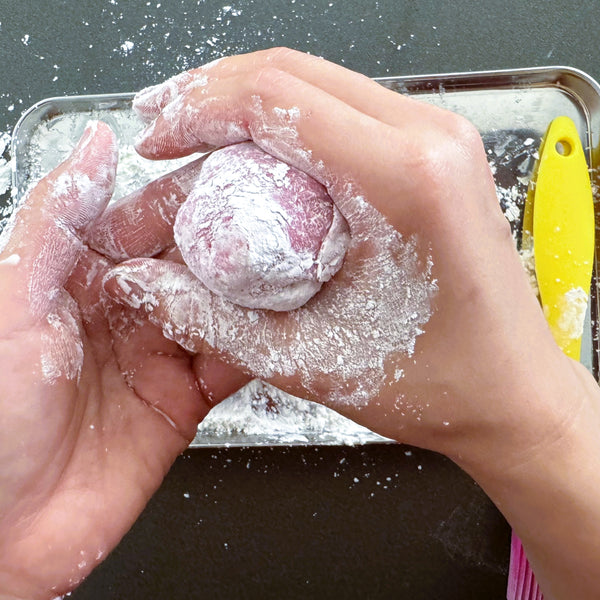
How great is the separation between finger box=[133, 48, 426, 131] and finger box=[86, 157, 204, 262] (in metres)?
0.10

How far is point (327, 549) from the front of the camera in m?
0.95

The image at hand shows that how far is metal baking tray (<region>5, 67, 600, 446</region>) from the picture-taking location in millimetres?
906

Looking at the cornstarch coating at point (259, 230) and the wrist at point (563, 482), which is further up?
the cornstarch coating at point (259, 230)

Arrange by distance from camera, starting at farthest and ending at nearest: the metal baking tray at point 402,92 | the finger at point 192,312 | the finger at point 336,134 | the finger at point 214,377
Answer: the metal baking tray at point 402,92 < the finger at point 214,377 < the finger at point 192,312 < the finger at point 336,134

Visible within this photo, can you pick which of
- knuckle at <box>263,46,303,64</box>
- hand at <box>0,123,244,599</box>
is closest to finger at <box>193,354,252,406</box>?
hand at <box>0,123,244,599</box>

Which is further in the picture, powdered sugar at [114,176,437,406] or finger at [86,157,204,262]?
finger at [86,157,204,262]

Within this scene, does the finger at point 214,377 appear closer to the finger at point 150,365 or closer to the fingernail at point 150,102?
the finger at point 150,365

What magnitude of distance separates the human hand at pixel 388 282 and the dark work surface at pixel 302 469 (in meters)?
0.30

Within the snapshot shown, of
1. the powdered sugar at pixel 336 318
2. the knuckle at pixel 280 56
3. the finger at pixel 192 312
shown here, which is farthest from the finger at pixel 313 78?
the finger at pixel 192 312

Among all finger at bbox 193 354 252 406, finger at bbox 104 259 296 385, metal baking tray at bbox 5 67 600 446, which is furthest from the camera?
metal baking tray at bbox 5 67 600 446

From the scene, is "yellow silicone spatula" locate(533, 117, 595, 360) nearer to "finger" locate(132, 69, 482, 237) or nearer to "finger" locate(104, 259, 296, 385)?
"finger" locate(132, 69, 482, 237)

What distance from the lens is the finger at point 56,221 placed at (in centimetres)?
66

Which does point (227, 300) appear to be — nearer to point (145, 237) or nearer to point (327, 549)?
point (145, 237)

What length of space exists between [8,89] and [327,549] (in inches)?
39.4
